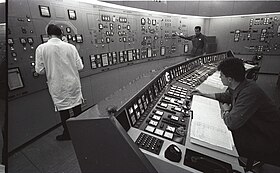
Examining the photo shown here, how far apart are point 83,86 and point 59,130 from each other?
77 centimetres

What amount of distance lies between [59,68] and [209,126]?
1622 millimetres

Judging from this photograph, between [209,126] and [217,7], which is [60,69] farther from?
[217,7]

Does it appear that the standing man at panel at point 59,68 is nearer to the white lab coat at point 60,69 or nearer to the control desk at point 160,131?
the white lab coat at point 60,69

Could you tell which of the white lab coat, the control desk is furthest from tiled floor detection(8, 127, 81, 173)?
the control desk

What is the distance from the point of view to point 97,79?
286cm

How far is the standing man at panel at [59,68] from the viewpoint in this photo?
1656 millimetres

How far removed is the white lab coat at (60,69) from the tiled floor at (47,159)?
49cm

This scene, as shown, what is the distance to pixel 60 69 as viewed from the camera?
1733 millimetres

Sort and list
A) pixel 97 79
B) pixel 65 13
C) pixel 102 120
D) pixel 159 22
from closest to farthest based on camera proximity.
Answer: pixel 102 120 < pixel 65 13 < pixel 97 79 < pixel 159 22

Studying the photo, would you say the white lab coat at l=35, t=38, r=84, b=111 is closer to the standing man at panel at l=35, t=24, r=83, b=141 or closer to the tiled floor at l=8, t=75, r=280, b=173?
the standing man at panel at l=35, t=24, r=83, b=141

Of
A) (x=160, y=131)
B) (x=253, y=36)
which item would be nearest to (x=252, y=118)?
(x=160, y=131)

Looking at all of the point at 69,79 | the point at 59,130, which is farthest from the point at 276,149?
the point at 59,130

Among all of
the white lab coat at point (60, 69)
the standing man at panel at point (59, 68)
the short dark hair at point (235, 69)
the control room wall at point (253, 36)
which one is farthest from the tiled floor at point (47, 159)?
the control room wall at point (253, 36)

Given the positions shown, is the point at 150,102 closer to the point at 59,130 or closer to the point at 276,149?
the point at 276,149
